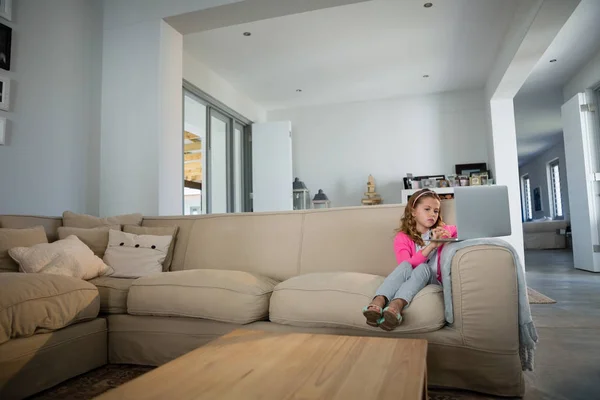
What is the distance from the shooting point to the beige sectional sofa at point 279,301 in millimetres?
1521

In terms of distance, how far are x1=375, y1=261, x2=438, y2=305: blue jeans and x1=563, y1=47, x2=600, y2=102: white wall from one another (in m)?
4.75

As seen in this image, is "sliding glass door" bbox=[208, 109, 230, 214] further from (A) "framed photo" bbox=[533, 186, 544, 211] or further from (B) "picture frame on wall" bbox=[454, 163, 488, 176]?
(A) "framed photo" bbox=[533, 186, 544, 211]

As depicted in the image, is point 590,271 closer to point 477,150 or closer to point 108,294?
point 477,150

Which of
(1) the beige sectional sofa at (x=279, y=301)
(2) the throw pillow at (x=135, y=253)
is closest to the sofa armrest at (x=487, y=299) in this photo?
(1) the beige sectional sofa at (x=279, y=301)

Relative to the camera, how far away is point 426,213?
6.56ft

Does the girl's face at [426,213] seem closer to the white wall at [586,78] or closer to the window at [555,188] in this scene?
the white wall at [586,78]

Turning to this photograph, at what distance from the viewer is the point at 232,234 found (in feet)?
8.20

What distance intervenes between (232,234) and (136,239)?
565mm

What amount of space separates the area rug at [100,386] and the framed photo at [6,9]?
8.50 ft

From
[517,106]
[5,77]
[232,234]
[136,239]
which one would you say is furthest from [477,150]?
[5,77]

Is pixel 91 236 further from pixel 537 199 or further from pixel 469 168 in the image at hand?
pixel 537 199

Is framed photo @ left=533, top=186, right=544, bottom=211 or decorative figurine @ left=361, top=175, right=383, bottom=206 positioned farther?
framed photo @ left=533, top=186, right=544, bottom=211

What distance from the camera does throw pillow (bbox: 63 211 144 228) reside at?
8.50 feet

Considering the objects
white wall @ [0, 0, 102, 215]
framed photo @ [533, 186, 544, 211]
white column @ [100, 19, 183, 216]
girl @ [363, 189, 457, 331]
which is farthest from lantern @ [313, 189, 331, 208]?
framed photo @ [533, 186, 544, 211]
